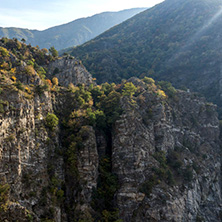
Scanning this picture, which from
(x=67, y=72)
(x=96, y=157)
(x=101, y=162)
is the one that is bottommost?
(x=101, y=162)

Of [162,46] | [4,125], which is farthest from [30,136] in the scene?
[162,46]

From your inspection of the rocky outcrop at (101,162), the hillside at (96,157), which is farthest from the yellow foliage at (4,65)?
the rocky outcrop at (101,162)

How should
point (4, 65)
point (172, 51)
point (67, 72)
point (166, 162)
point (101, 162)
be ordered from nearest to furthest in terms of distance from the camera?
point (101, 162)
point (4, 65)
point (166, 162)
point (67, 72)
point (172, 51)

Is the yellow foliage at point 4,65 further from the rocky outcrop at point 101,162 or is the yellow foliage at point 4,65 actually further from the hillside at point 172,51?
the hillside at point 172,51

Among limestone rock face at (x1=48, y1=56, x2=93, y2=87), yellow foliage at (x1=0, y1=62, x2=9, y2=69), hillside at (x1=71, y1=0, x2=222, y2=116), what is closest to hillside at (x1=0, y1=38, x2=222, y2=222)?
yellow foliage at (x1=0, y1=62, x2=9, y2=69)

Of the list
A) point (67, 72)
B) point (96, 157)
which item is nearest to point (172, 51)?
point (67, 72)

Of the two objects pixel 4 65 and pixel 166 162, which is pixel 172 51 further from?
pixel 4 65
